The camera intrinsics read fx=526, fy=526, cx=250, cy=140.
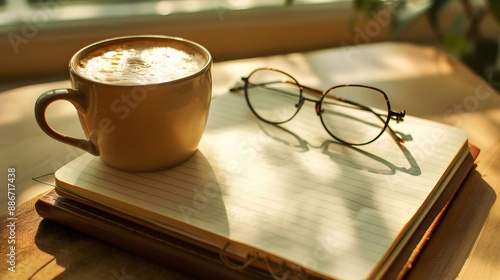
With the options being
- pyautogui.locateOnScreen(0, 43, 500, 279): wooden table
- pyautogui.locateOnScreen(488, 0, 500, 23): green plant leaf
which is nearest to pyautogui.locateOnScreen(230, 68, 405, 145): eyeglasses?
pyautogui.locateOnScreen(0, 43, 500, 279): wooden table

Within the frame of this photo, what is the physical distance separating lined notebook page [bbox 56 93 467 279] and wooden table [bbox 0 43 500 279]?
0.15 ft

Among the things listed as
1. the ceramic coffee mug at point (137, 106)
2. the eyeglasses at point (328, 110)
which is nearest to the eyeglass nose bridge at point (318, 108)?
the eyeglasses at point (328, 110)

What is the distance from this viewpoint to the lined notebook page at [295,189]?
1.41ft

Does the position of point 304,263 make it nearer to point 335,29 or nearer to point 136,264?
point 136,264

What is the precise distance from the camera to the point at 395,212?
47 centimetres

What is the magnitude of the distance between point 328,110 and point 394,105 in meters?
0.18

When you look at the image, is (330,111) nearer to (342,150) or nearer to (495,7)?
(342,150)

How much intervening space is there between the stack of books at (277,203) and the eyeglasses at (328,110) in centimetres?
2

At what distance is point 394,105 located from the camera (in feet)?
2.63

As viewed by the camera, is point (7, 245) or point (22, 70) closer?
point (7, 245)

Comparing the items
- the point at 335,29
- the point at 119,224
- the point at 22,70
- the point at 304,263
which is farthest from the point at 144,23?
the point at 304,263

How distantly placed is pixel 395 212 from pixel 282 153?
14 centimetres

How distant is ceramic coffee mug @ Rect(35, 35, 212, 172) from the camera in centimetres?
48

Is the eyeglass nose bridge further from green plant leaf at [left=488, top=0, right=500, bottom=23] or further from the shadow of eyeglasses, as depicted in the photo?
green plant leaf at [left=488, top=0, right=500, bottom=23]
